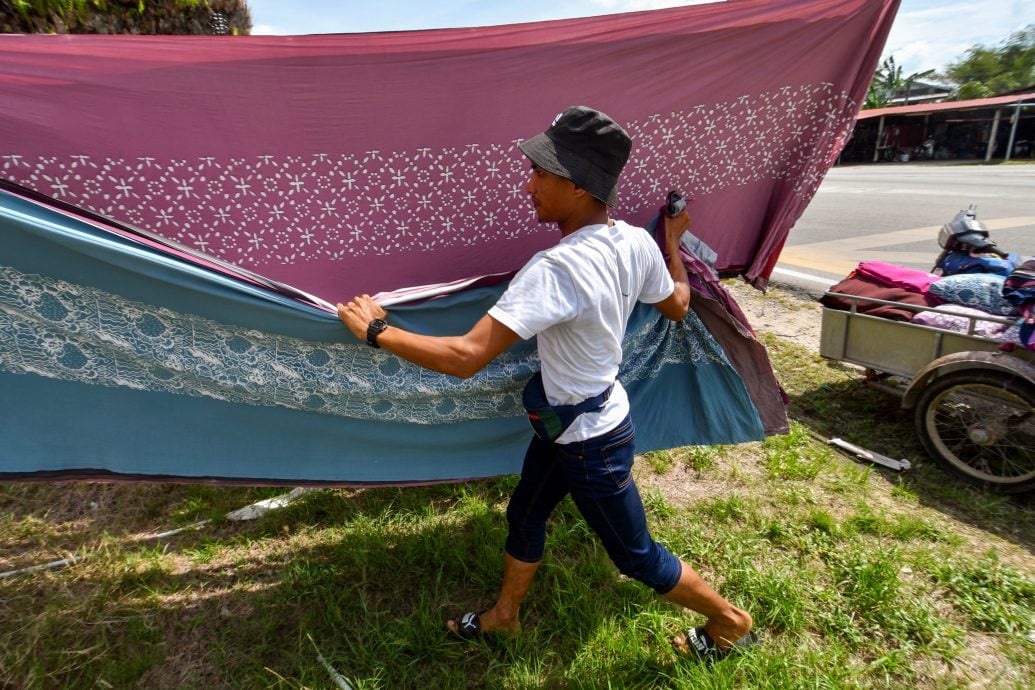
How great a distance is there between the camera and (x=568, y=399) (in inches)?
74.5

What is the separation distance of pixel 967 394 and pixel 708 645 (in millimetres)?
2078

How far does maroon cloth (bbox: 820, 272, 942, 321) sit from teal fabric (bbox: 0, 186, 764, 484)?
1352 mm

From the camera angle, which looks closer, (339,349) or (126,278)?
(126,278)

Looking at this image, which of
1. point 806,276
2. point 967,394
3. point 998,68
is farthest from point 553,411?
point 998,68

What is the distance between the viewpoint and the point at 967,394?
3.17 meters

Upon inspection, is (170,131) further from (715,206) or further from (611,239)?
(715,206)

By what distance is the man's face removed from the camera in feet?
5.68

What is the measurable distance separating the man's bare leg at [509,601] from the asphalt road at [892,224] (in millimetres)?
5147

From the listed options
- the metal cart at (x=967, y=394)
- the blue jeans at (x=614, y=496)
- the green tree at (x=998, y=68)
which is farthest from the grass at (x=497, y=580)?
the green tree at (x=998, y=68)

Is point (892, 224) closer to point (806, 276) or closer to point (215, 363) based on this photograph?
point (806, 276)

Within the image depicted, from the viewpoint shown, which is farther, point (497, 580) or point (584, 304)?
point (497, 580)

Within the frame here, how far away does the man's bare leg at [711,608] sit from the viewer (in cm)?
207

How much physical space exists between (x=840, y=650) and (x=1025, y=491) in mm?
1558

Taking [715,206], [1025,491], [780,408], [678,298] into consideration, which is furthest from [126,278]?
[1025,491]
